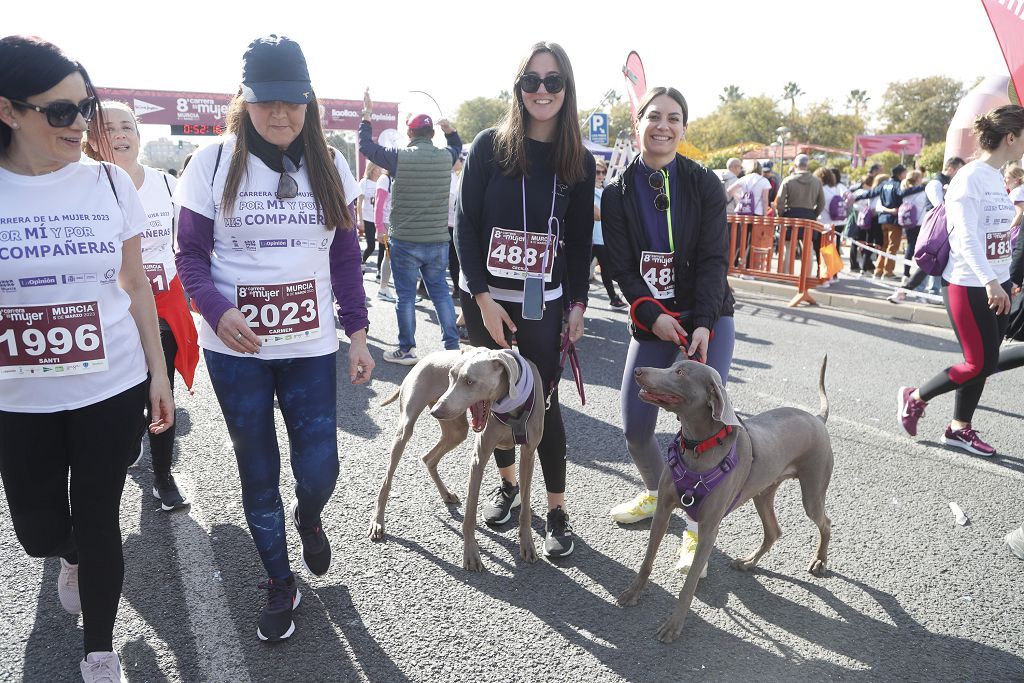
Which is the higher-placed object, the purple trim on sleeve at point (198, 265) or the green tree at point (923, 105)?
the green tree at point (923, 105)

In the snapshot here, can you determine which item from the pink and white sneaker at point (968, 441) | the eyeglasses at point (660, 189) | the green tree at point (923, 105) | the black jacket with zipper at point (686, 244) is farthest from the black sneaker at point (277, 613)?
the green tree at point (923, 105)

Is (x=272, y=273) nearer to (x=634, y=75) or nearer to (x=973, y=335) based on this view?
(x=973, y=335)

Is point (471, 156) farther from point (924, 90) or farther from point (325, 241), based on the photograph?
point (924, 90)

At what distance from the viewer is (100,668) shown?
235 centimetres

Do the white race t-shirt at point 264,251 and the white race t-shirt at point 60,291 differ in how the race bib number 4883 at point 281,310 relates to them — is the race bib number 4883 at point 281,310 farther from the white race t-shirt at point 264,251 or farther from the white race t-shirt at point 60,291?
the white race t-shirt at point 60,291

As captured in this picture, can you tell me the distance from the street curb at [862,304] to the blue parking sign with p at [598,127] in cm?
504

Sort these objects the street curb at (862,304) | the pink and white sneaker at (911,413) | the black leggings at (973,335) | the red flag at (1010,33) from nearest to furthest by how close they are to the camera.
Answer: the black leggings at (973,335) < the pink and white sneaker at (911,413) < the red flag at (1010,33) < the street curb at (862,304)

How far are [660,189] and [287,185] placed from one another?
65.4 inches

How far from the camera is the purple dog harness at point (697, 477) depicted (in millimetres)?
2799

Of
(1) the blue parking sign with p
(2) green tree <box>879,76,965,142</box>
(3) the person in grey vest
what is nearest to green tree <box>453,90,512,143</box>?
(2) green tree <box>879,76,965,142</box>

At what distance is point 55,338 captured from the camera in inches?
84.1

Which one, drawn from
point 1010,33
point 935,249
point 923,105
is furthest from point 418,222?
point 923,105

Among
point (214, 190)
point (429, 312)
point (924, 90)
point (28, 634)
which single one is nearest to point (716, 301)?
point (214, 190)

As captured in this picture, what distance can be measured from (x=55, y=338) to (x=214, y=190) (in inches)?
27.5
